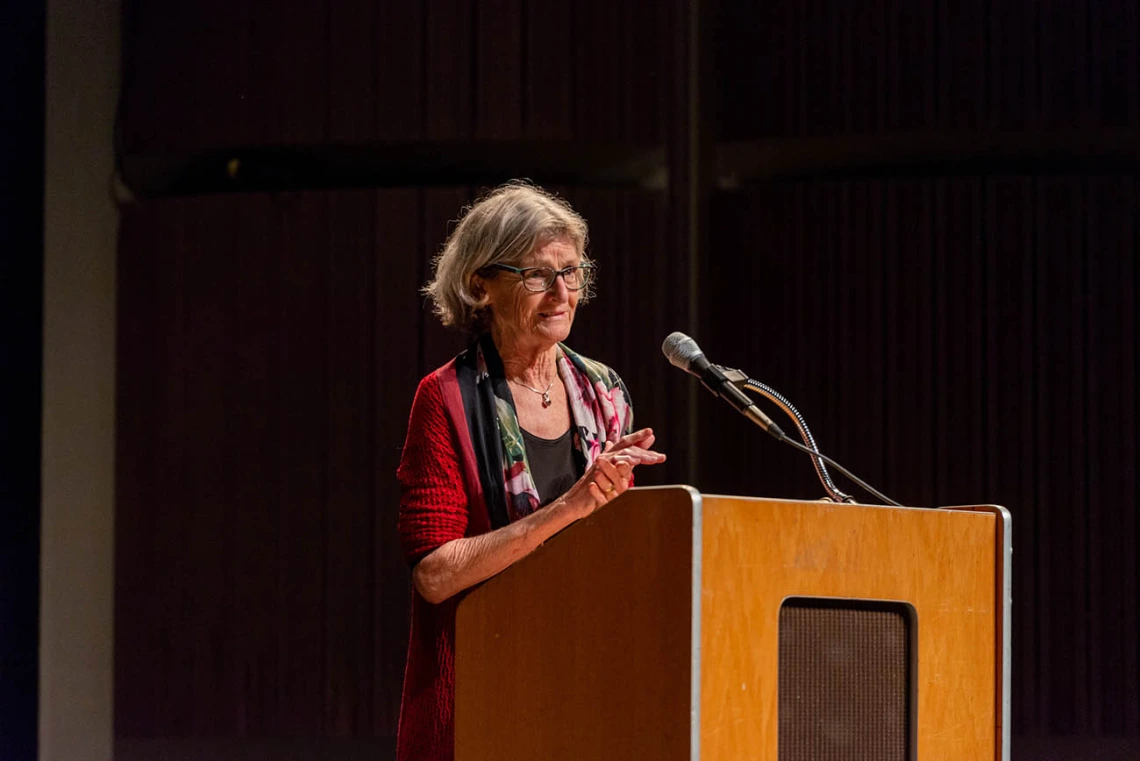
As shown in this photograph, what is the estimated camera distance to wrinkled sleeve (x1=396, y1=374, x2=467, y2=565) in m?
1.59

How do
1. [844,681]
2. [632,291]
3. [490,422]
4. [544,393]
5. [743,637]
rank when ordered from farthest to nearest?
[632,291] < [544,393] < [490,422] < [844,681] < [743,637]

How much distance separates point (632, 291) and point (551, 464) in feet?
5.38

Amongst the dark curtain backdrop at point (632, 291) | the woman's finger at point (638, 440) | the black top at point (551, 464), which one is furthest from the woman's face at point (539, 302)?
the dark curtain backdrop at point (632, 291)

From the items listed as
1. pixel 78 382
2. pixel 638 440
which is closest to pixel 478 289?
pixel 638 440

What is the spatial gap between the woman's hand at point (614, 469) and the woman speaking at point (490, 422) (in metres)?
0.16

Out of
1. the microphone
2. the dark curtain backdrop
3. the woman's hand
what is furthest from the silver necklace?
the dark curtain backdrop

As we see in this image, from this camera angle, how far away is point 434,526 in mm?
1587

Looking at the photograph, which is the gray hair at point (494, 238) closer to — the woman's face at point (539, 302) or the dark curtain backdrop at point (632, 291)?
the woman's face at point (539, 302)

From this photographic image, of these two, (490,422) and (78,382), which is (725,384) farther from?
(78,382)

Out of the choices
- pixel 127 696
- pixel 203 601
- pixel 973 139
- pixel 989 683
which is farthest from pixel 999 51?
pixel 127 696

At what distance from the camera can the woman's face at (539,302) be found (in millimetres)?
1737

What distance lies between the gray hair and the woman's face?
0.05 ft

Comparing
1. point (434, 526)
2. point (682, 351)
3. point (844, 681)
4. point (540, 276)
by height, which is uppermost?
point (540, 276)

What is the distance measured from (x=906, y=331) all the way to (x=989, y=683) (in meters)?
1.91
